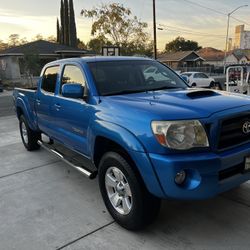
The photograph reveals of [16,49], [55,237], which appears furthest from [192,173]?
[16,49]

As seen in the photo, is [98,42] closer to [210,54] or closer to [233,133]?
[233,133]

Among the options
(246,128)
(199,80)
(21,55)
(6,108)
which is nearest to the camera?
(246,128)

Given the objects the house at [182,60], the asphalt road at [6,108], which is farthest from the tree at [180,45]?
the asphalt road at [6,108]

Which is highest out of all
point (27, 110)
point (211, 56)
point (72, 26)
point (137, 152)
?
point (72, 26)

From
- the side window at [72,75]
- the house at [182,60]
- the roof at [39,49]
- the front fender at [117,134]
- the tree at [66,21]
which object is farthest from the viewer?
the house at [182,60]

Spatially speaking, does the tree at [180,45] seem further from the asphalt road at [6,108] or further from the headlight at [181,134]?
the headlight at [181,134]

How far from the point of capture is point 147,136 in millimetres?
2977

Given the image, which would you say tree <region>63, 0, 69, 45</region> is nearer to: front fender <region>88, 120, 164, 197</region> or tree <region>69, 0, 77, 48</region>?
tree <region>69, 0, 77, 48</region>

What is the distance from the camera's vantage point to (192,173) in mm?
2895

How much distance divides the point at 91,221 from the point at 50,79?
265 cm

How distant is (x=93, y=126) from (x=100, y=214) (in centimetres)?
106

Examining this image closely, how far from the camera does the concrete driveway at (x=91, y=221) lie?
10.8 feet

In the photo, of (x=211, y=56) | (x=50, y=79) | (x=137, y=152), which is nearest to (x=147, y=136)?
(x=137, y=152)

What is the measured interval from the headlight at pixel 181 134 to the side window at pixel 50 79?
2700mm
